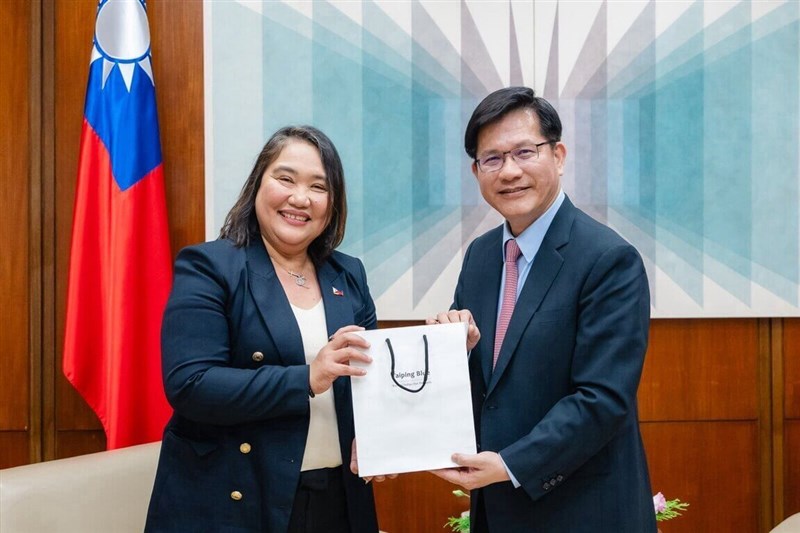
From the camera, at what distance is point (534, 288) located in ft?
4.79

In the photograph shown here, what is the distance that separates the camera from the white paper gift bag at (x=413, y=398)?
141cm

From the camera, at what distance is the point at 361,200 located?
8.97 feet

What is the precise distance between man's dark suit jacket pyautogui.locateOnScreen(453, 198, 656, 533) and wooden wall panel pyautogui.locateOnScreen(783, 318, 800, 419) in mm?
1638

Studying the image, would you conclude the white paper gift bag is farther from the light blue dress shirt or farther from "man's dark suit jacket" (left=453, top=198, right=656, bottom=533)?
the light blue dress shirt

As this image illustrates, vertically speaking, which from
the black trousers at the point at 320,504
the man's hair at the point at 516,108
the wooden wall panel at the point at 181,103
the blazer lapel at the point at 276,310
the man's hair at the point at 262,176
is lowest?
the black trousers at the point at 320,504

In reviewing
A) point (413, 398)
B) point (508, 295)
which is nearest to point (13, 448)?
point (413, 398)

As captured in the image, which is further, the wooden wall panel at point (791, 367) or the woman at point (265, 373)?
the wooden wall panel at point (791, 367)

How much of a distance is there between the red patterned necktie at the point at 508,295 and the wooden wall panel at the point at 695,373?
1.42 m

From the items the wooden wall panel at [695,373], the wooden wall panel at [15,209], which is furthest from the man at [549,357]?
the wooden wall panel at [15,209]

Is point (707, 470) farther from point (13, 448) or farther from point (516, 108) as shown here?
point (13, 448)

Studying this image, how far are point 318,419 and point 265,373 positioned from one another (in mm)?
193

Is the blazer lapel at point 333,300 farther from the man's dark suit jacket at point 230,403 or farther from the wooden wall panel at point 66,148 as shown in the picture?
the wooden wall panel at point 66,148

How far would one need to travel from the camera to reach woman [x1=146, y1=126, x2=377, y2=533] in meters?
1.41

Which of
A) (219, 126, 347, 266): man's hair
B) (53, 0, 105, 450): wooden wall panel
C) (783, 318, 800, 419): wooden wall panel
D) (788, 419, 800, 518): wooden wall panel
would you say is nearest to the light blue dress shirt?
(219, 126, 347, 266): man's hair
